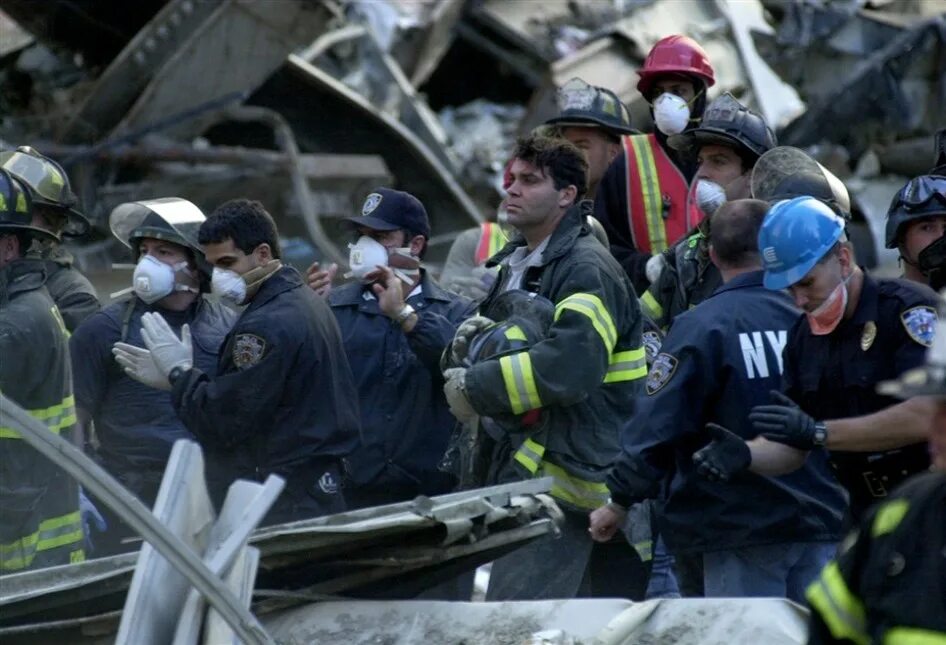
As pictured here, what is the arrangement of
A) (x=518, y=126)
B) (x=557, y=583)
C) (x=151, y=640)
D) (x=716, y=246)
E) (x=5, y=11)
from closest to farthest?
(x=151, y=640)
(x=716, y=246)
(x=557, y=583)
(x=5, y=11)
(x=518, y=126)

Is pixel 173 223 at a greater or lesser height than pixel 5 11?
greater

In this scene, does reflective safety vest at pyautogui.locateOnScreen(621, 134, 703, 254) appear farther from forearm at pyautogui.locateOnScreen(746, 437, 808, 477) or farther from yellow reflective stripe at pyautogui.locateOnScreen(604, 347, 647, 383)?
forearm at pyautogui.locateOnScreen(746, 437, 808, 477)

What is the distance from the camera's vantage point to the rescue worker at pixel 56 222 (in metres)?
7.11

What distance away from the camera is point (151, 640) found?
3.86 m

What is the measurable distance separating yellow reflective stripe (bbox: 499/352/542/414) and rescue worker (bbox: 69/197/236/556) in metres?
1.44

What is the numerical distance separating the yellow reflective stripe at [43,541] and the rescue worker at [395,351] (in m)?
0.97

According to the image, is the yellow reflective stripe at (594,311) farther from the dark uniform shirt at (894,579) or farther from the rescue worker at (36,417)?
the dark uniform shirt at (894,579)

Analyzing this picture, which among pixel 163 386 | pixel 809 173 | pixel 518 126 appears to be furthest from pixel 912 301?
pixel 518 126

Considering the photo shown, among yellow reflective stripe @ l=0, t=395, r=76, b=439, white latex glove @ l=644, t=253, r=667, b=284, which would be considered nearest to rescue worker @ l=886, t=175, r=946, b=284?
white latex glove @ l=644, t=253, r=667, b=284

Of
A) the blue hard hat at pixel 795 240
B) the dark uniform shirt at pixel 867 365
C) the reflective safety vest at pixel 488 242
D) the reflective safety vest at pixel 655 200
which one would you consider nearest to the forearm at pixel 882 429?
the dark uniform shirt at pixel 867 365

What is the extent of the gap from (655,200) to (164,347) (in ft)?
6.73

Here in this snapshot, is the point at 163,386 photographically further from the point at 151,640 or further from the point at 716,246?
the point at 151,640

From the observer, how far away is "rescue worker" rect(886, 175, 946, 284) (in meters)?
6.08

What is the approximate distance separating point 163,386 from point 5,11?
7.42 meters
